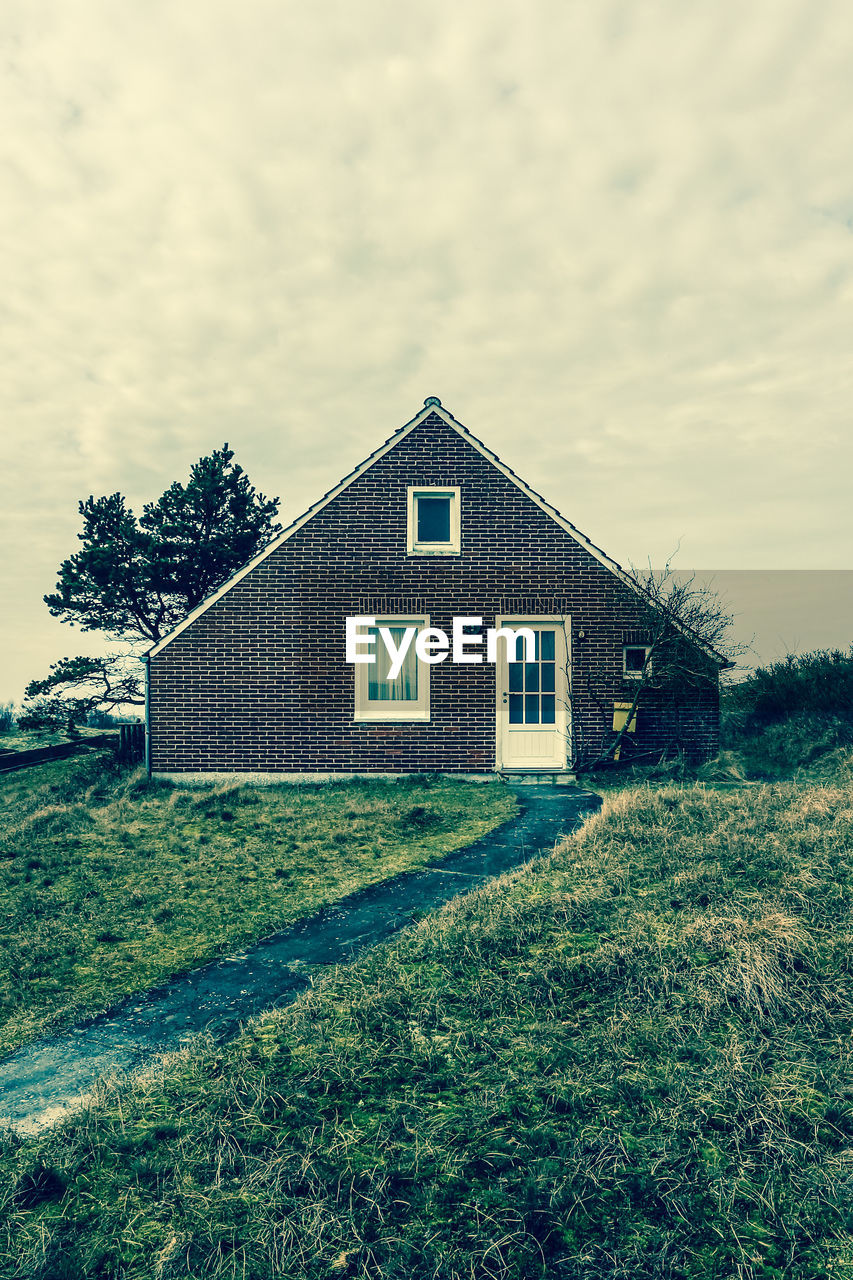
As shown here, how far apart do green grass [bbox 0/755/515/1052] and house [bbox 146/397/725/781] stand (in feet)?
3.46

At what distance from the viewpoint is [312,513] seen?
1488cm

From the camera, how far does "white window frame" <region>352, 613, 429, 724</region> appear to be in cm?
1471

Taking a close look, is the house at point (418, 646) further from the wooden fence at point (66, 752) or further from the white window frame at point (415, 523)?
the wooden fence at point (66, 752)

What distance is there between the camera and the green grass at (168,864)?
590 cm

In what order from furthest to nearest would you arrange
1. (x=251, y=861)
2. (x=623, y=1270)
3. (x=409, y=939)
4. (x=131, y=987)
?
(x=251, y=861) < (x=409, y=939) < (x=131, y=987) < (x=623, y=1270)

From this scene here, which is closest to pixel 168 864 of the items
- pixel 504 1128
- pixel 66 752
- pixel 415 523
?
pixel 504 1128

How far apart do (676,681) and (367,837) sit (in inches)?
296

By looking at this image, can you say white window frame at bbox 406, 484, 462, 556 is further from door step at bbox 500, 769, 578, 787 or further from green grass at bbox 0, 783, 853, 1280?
green grass at bbox 0, 783, 853, 1280

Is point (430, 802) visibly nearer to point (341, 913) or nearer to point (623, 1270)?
point (341, 913)

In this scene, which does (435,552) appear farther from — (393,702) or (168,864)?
(168,864)

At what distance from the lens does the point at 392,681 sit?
1489 cm

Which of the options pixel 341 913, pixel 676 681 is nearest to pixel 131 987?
pixel 341 913

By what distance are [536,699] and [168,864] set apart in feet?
26.6

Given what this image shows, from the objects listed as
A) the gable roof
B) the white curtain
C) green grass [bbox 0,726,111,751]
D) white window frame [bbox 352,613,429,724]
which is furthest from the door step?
green grass [bbox 0,726,111,751]
